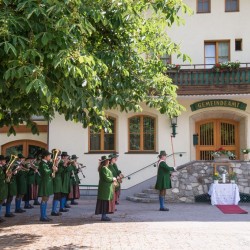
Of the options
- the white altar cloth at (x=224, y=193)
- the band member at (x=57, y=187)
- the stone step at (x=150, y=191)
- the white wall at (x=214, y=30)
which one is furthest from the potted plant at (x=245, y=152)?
the band member at (x=57, y=187)

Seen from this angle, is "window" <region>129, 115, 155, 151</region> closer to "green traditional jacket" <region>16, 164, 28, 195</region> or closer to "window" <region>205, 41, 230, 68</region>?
"window" <region>205, 41, 230, 68</region>

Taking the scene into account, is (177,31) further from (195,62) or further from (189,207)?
(189,207)

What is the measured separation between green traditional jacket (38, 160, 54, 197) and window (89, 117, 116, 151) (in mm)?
7420

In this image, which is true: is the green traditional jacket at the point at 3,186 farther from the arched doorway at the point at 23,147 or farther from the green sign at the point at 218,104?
the green sign at the point at 218,104

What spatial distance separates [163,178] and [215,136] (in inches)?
243

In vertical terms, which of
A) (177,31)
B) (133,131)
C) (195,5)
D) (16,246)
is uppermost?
(195,5)

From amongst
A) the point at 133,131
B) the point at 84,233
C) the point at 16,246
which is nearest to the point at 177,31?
the point at 133,131

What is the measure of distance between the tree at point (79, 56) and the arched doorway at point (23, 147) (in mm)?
10134

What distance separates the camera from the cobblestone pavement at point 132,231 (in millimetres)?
8492

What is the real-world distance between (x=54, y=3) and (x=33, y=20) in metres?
0.42

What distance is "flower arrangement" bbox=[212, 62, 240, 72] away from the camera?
1738 cm

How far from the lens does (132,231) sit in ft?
32.4

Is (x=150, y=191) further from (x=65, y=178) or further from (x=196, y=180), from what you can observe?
(x=65, y=178)

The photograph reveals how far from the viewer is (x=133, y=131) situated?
18.9 m
